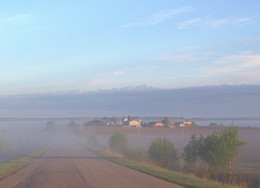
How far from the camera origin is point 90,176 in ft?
56.6

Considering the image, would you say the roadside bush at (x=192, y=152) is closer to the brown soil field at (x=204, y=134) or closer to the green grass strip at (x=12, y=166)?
the brown soil field at (x=204, y=134)

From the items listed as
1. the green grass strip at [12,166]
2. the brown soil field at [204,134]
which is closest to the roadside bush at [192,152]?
the brown soil field at [204,134]

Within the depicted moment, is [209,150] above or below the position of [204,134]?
above

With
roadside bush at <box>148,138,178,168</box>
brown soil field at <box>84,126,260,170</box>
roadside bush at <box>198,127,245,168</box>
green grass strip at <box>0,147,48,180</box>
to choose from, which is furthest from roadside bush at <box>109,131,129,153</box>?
roadside bush at <box>198,127,245,168</box>

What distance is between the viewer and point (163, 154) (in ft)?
111

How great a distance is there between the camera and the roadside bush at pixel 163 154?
33062 millimetres

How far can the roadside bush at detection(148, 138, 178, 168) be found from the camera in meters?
33.1

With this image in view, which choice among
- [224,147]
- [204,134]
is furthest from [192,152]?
[204,134]

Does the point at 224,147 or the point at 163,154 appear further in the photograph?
the point at 163,154

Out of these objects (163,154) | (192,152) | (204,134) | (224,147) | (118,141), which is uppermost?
(224,147)

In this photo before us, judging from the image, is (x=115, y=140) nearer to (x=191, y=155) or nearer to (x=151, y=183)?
(x=191, y=155)

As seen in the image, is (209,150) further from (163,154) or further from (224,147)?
(163,154)

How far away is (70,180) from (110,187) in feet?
10.0

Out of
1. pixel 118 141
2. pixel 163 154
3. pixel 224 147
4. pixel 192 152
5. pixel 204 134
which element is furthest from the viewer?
pixel 204 134
